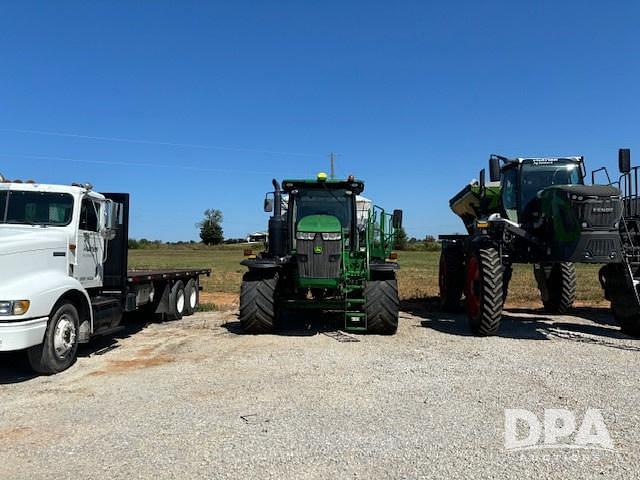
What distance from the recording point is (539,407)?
5395 mm

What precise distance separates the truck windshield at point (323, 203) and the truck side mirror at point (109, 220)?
332cm

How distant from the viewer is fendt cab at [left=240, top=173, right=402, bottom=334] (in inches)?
368

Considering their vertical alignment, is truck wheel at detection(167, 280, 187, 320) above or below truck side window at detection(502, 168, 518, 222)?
below

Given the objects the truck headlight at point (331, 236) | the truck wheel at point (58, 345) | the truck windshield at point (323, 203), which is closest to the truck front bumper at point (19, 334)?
the truck wheel at point (58, 345)

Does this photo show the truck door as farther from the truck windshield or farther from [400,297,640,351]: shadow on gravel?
[400,297,640,351]: shadow on gravel

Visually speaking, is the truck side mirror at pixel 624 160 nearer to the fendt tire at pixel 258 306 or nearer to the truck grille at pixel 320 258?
the truck grille at pixel 320 258

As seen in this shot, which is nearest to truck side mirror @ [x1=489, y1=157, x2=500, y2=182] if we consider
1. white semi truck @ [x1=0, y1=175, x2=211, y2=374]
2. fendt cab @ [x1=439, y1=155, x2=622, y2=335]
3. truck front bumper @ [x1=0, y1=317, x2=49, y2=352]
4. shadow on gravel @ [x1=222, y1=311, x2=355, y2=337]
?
fendt cab @ [x1=439, y1=155, x2=622, y2=335]

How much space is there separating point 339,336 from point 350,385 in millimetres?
3238

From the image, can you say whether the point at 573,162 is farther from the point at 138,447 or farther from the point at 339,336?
the point at 138,447

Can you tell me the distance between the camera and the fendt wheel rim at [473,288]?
32.0 ft

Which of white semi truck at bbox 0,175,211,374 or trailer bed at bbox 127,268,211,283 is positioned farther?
trailer bed at bbox 127,268,211,283

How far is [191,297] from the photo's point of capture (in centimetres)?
1313

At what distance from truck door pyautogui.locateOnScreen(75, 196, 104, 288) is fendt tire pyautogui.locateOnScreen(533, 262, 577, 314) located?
9531 mm

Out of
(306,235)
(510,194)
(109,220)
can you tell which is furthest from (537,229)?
(109,220)
